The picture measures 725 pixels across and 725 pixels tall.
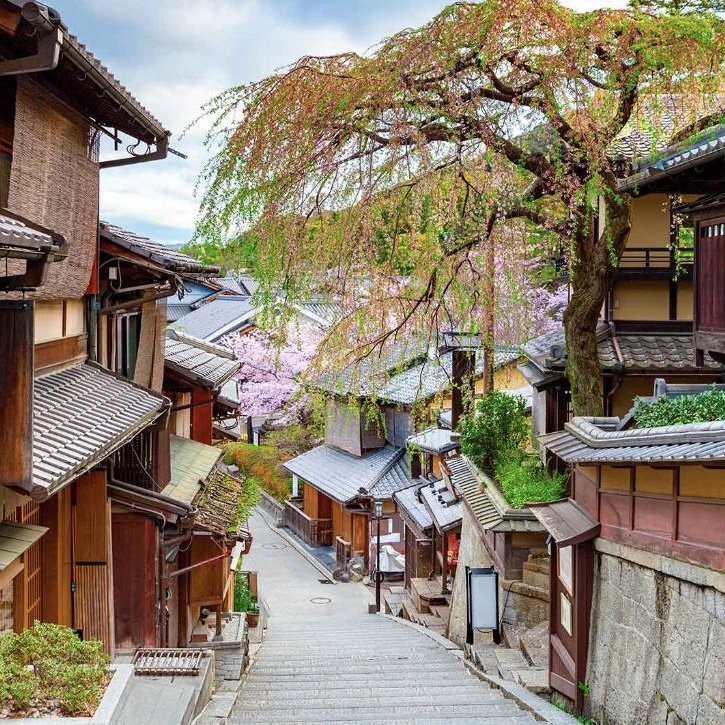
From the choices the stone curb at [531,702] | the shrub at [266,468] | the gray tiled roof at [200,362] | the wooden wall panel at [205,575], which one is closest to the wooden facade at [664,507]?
the stone curb at [531,702]

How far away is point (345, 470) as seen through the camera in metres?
32.0

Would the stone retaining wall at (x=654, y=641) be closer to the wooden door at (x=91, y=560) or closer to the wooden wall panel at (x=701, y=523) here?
the wooden wall panel at (x=701, y=523)

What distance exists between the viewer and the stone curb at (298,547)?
96.3ft

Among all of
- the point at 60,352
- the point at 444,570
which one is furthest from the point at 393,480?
the point at 60,352

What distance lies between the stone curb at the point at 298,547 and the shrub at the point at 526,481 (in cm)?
1295

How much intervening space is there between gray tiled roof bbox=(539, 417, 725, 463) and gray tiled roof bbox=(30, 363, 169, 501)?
515cm

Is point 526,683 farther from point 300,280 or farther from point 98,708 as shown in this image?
point 98,708

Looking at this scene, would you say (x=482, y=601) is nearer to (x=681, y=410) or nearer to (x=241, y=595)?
(x=681, y=410)

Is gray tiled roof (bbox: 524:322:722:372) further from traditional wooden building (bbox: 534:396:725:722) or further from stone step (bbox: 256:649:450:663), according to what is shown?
stone step (bbox: 256:649:450:663)

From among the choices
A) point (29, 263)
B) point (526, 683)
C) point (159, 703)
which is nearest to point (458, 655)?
point (526, 683)

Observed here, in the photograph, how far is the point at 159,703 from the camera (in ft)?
27.2

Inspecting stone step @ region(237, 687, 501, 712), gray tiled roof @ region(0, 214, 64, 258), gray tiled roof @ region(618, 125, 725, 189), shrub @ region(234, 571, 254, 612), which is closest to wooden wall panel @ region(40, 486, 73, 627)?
stone step @ region(237, 687, 501, 712)

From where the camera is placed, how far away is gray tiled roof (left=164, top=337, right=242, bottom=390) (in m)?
15.9

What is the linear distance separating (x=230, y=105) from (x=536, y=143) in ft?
15.3
